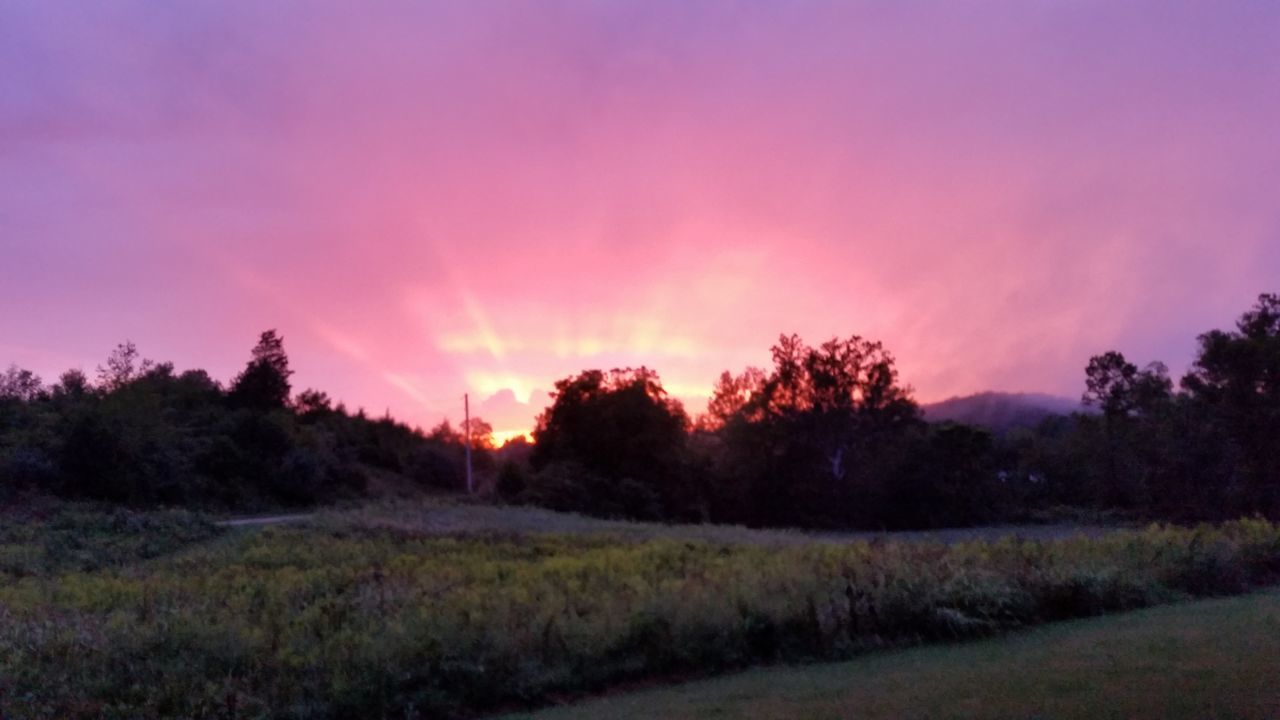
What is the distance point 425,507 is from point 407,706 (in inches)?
1367

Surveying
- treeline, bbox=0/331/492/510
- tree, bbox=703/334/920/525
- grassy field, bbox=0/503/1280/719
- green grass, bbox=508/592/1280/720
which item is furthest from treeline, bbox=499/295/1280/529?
green grass, bbox=508/592/1280/720

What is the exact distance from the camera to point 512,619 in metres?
11.9

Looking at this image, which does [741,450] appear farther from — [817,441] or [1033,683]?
[1033,683]

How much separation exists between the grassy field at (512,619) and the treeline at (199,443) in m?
20.9

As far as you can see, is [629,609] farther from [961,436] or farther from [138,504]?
[961,436]

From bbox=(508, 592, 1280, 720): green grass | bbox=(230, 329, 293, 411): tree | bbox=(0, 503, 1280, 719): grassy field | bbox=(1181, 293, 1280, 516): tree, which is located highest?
bbox=(230, 329, 293, 411): tree

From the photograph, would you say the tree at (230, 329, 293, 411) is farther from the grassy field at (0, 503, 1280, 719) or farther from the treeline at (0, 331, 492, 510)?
the grassy field at (0, 503, 1280, 719)

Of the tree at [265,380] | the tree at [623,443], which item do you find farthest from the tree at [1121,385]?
the tree at [265,380]

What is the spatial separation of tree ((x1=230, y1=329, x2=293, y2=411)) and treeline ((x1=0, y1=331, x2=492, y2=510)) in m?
0.08

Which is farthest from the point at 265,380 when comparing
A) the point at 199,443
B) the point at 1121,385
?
the point at 1121,385

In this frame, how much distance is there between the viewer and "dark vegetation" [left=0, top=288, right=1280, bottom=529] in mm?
41344

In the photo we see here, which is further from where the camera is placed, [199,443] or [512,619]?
[199,443]

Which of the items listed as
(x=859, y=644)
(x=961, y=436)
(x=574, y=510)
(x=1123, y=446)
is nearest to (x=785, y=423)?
(x=961, y=436)

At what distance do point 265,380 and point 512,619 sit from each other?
202 feet
